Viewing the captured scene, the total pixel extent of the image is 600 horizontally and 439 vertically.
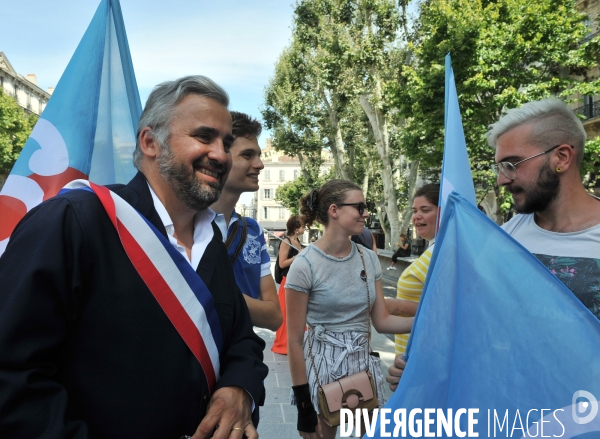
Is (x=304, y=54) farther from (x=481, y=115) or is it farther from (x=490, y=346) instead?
(x=490, y=346)

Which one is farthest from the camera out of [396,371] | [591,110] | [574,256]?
[591,110]

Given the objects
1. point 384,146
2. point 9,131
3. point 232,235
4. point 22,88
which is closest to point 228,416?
point 232,235

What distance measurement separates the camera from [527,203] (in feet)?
7.64

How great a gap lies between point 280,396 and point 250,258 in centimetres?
286

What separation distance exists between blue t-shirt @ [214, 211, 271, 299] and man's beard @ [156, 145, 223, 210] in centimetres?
91

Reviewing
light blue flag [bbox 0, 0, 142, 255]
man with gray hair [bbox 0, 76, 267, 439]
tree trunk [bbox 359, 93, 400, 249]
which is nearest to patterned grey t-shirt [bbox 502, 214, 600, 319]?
man with gray hair [bbox 0, 76, 267, 439]

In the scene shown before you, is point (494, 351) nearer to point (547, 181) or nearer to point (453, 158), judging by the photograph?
point (547, 181)

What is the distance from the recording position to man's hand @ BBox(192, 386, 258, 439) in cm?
149

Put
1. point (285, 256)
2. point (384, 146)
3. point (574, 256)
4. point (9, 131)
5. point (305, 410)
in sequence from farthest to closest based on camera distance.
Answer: point (9, 131) → point (384, 146) → point (285, 256) → point (305, 410) → point (574, 256)

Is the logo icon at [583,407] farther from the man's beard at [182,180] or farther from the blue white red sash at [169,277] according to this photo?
the man's beard at [182,180]

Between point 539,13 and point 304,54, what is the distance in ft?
40.1

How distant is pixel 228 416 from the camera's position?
154cm

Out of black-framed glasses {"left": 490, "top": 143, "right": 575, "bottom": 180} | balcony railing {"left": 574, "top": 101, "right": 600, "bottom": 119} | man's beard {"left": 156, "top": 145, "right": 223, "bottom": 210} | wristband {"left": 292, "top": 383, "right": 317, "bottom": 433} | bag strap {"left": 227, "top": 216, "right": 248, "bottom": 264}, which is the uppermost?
balcony railing {"left": 574, "top": 101, "right": 600, "bottom": 119}

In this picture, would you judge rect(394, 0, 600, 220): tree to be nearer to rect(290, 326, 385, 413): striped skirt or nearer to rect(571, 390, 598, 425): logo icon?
rect(290, 326, 385, 413): striped skirt
